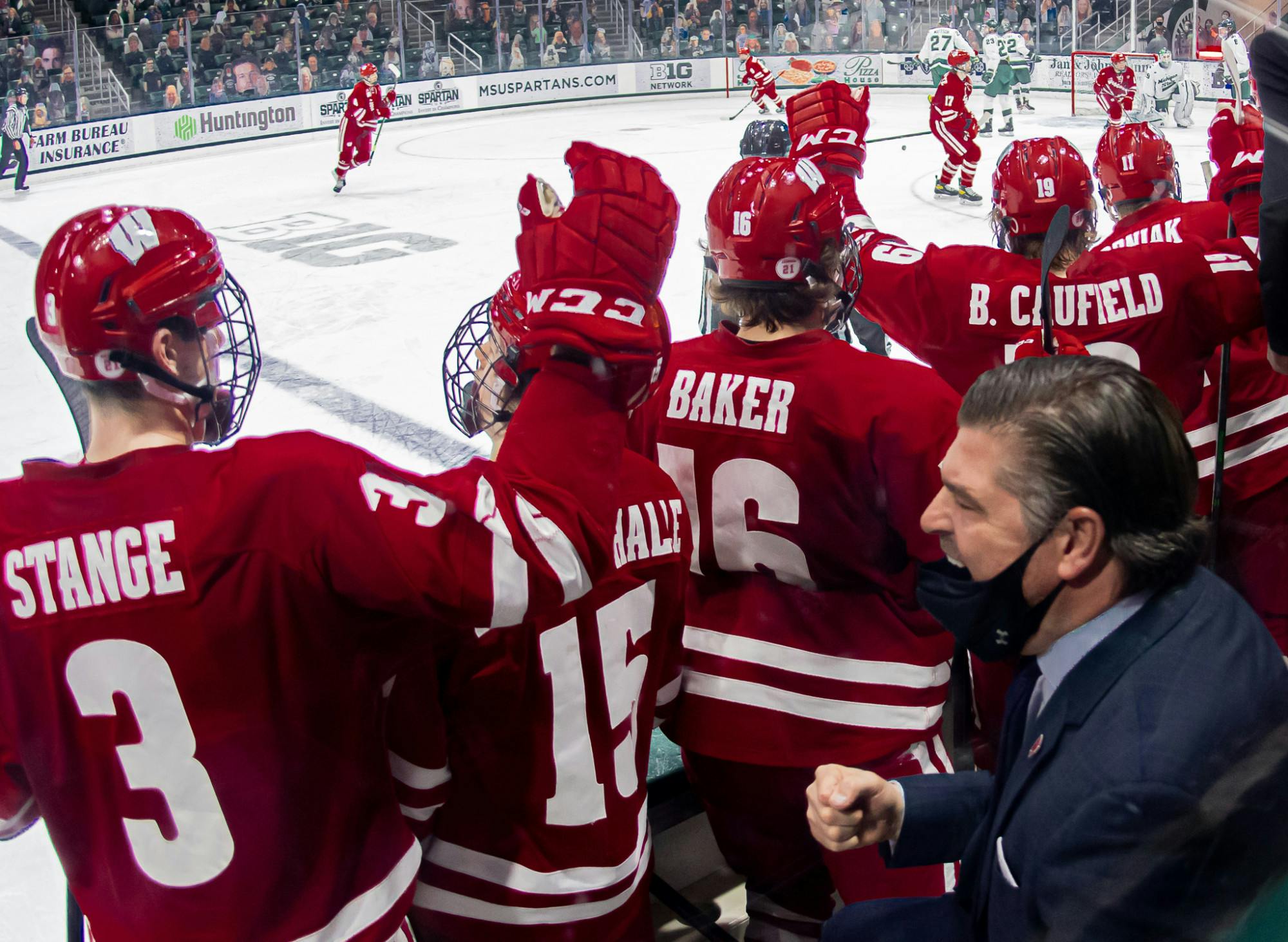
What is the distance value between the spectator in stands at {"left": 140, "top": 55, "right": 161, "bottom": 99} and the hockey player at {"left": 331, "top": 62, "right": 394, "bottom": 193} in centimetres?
113

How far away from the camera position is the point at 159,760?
0.82m

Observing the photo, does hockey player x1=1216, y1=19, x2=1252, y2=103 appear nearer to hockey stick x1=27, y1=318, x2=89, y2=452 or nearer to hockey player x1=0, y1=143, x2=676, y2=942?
hockey player x1=0, y1=143, x2=676, y2=942

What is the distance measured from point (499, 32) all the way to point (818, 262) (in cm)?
828

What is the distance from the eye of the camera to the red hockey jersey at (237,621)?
77 cm

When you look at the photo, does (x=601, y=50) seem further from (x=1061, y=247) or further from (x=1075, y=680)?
(x=1075, y=680)

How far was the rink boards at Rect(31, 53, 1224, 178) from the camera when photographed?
607 centimetres

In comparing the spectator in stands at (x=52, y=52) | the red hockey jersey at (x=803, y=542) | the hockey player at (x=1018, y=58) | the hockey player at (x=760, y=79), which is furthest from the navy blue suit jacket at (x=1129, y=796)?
the spectator in stands at (x=52, y=52)

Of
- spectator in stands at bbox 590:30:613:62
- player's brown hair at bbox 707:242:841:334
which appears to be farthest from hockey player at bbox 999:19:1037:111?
player's brown hair at bbox 707:242:841:334

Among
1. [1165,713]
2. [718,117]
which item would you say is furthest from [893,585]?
[718,117]

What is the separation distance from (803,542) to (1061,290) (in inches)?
24.8

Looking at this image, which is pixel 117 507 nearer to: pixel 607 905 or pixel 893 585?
pixel 607 905

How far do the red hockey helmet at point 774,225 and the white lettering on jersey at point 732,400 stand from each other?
13 centimetres

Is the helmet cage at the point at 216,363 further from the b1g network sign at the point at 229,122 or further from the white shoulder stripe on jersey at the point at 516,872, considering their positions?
the b1g network sign at the point at 229,122

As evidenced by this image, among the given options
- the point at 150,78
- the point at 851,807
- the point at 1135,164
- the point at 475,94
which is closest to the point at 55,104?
the point at 150,78
